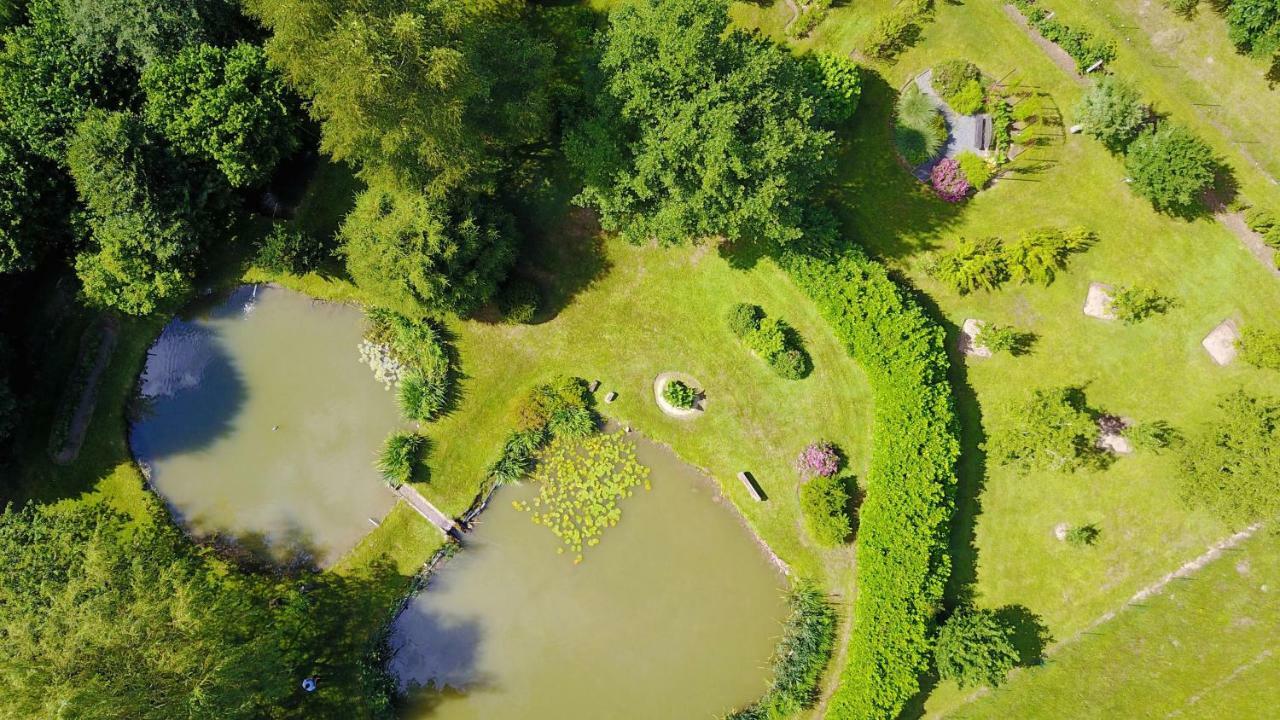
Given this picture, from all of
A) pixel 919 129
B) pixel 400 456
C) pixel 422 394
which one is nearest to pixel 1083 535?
pixel 919 129

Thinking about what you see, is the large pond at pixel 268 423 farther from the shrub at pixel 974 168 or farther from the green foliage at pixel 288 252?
the shrub at pixel 974 168

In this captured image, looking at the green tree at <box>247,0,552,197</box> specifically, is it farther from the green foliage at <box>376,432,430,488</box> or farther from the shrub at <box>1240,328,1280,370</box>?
the shrub at <box>1240,328,1280,370</box>

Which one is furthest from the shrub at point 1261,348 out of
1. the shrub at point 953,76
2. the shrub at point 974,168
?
the shrub at point 953,76

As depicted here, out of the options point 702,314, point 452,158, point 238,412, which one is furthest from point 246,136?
point 702,314

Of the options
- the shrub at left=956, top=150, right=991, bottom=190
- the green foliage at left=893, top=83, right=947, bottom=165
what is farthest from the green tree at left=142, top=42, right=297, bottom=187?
the shrub at left=956, top=150, right=991, bottom=190

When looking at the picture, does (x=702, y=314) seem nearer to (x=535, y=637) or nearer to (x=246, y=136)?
(x=535, y=637)
